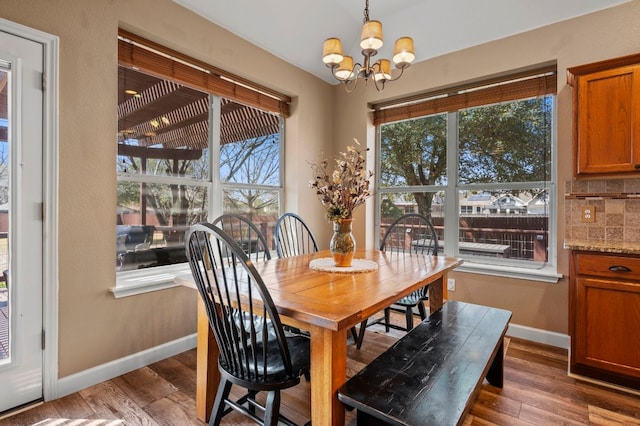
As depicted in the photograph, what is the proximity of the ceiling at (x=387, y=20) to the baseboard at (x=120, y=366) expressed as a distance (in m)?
2.52

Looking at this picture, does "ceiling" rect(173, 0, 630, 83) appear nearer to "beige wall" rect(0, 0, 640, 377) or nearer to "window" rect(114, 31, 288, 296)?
"beige wall" rect(0, 0, 640, 377)

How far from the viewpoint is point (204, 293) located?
138 cm

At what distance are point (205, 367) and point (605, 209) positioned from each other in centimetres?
292

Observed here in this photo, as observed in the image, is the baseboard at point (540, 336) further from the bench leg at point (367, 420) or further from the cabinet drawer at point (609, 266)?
the bench leg at point (367, 420)

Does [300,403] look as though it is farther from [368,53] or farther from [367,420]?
[368,53]

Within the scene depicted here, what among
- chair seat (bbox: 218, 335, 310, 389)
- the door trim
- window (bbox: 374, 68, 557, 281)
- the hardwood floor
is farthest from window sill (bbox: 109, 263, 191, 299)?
window (bbox: 374, 68, 557, 281)

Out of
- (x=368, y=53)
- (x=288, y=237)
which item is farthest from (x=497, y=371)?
(x=368, y=53)

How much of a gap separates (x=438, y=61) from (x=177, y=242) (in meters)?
2.87

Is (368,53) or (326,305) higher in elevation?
(368,53)

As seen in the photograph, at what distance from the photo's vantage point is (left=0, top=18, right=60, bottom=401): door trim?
189 cm

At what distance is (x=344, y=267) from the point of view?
1977 mm

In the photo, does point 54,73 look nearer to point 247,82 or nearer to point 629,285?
point 247,82

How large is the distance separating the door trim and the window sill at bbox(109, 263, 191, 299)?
330mm

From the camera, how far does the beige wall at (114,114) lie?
77.6 inches
